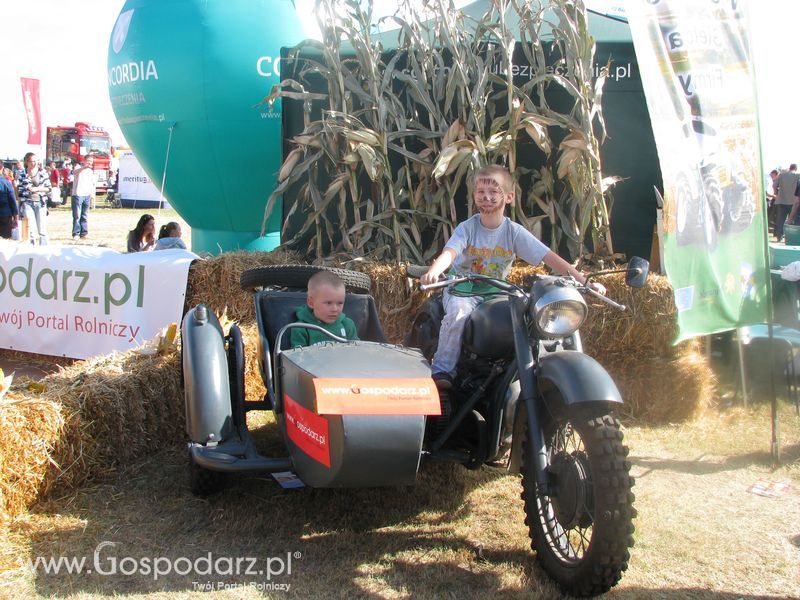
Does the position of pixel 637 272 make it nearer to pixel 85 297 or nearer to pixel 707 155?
pixel 707 155

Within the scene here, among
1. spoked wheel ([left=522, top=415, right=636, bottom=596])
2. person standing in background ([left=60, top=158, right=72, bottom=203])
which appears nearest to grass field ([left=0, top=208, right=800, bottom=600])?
spoked wheel ([left=522, top=415, right=636, bottom=596])

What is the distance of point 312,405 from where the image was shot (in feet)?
8.96

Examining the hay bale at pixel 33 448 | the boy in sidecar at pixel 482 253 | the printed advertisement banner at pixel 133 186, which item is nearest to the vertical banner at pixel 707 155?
the boy in sidecar at pixel 482 253

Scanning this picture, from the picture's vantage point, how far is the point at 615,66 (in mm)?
6105

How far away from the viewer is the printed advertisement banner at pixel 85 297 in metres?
5.85

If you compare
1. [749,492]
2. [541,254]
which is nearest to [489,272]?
[541,254]

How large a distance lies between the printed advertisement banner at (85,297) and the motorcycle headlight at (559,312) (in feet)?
12.3

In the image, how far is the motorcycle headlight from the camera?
2.73 metres

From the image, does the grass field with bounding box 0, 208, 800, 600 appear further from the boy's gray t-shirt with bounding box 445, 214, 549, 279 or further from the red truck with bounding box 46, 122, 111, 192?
the red truck with bounding box 46, 122, 111, 192

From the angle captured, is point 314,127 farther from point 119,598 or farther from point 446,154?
point 119,598

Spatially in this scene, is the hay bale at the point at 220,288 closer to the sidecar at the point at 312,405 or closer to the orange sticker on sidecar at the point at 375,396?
the sidecar at the point at 312,405

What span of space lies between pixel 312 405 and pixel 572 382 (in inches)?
36.9

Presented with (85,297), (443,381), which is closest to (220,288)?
(85,297)

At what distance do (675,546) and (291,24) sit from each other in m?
6.61
